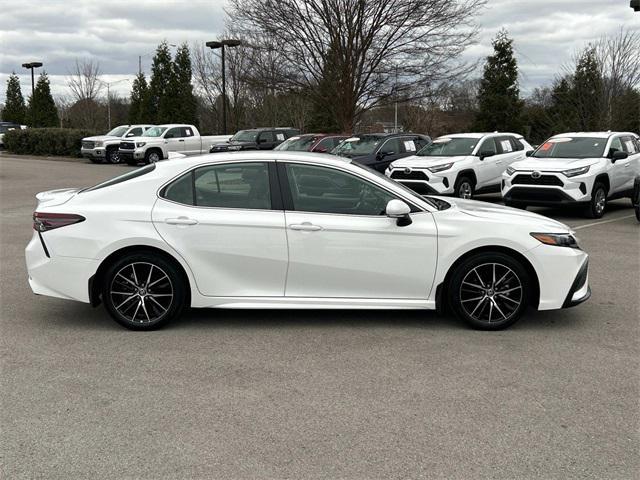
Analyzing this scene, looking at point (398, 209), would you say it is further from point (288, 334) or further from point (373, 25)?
point (373, 25)

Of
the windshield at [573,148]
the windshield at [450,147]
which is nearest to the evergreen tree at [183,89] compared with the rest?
the windshield at [450,147]

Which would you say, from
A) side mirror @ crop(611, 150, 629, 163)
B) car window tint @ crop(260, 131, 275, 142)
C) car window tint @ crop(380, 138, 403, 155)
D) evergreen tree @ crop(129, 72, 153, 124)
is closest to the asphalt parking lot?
side mirror @ crop(611, 150, 629, 163)

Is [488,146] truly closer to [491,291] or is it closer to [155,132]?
[491,291]

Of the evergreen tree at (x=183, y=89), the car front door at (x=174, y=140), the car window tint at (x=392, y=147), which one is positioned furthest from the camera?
the evergreen tree at (x=183, y=89)

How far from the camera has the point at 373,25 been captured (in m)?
22.8

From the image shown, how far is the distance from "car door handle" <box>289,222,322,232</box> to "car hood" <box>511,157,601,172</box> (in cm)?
859

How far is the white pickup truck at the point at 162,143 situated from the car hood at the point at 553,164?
19105 mm

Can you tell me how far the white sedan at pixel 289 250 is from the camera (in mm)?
5363

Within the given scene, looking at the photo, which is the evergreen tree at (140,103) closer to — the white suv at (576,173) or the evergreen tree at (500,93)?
the evergreen tree at (500,93)

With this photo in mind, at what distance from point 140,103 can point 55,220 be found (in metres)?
46.0

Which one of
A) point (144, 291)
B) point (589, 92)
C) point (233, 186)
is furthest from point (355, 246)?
point (589, 92)

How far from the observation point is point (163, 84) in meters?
44.4

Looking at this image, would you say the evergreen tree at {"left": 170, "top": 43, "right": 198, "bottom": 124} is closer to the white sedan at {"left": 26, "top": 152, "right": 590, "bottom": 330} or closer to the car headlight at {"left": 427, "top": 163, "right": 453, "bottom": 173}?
the car headlight at {"left": 427, "top": 163, "right": 453, "bottom": 173}

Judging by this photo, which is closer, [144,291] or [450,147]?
[144,291]
